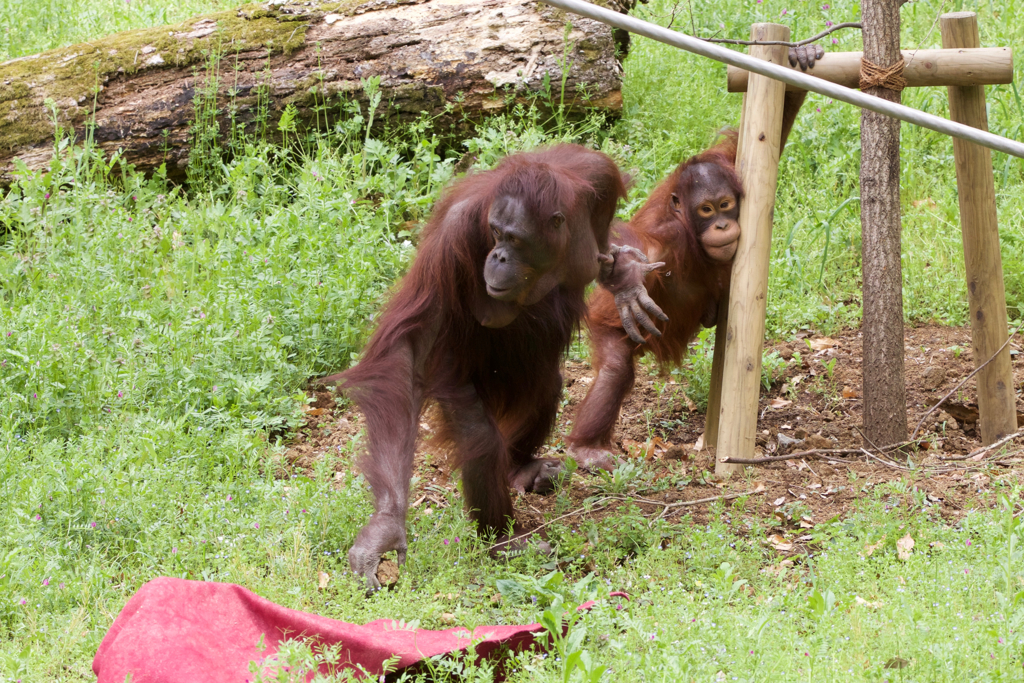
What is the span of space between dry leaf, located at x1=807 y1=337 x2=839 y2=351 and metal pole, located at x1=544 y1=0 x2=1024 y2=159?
2957mm

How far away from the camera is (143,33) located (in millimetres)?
6188

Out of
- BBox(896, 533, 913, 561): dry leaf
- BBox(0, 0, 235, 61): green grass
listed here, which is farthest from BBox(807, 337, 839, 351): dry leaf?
BBox(0, 0, 235, 61): green grass

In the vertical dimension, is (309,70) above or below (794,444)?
above

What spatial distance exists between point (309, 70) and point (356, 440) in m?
3.06

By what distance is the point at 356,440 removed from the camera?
154 inches

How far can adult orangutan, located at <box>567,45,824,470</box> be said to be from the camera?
13.3ft

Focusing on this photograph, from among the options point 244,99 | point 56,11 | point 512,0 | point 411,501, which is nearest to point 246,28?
point 244,99

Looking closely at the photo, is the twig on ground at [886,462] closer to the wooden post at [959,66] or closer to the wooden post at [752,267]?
the wooden post at [752,267]

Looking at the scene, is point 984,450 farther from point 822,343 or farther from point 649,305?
point 822,343

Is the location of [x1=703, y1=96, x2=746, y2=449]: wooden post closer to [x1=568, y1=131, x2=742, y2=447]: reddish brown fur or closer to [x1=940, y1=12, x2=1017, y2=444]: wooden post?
[x1=568, y1=131, x2=742, y2=447]: reddish brown fur

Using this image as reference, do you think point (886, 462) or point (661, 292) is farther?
point (661, 292)

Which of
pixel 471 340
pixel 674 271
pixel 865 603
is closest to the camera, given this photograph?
pixel 865 603

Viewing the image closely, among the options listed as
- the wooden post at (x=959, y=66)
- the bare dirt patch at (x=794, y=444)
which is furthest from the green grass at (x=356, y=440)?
the wooden post at (x=959, y=66)

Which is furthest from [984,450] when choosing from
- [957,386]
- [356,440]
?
[356,440]
